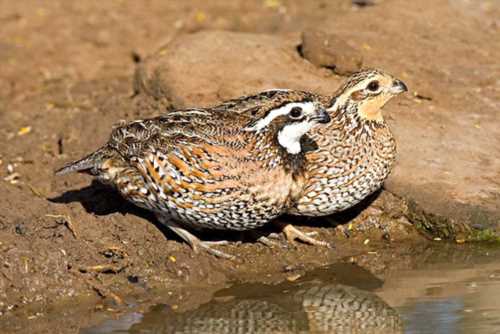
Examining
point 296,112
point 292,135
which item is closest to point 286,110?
point 296,112

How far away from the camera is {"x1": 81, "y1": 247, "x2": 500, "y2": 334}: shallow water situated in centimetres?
867

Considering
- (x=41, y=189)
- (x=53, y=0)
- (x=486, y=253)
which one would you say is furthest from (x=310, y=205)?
(x=53, y=0)

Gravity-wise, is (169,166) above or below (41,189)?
above

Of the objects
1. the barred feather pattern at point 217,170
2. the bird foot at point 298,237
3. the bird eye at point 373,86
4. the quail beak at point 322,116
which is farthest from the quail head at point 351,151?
the quail beak at point 322,116

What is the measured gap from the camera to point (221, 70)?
41.5 feet

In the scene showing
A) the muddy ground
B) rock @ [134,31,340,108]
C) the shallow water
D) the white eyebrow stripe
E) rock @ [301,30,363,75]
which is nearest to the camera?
the shallow water

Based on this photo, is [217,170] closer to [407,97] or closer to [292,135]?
[292,135]

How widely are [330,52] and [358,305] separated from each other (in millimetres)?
4203

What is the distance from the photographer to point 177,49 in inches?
517

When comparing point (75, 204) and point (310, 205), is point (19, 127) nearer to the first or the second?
point (75, 204)

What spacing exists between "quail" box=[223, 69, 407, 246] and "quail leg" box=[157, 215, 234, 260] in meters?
0.71

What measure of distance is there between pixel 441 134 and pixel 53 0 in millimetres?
7690

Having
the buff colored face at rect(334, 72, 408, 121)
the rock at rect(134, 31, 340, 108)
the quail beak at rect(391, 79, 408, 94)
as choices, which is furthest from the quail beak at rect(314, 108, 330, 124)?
the rock at rect(134, 31, 340, 108)

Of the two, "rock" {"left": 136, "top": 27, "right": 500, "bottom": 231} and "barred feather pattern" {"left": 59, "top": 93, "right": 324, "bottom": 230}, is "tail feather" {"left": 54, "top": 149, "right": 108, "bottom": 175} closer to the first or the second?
"barred feather pattern" {"left": 59, "top": 93, "right": 324, "bottom": 230}
